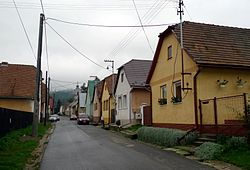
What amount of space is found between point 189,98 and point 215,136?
3515 mm

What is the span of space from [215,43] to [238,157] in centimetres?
890

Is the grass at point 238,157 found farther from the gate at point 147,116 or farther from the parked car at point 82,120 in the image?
the parked car at point 82,120

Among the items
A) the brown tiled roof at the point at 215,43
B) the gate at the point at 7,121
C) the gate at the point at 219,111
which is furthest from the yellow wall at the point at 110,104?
the gate at the point at 219,111

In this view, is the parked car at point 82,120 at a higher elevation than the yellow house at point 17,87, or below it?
below

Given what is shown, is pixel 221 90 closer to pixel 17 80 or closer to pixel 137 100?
pixel 137 100

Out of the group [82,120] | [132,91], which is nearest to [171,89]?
[132,91]

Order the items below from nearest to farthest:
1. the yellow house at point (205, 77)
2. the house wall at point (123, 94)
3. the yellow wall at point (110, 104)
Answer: the yellow house at point (205, 77), the house wall at point (123, 94), the yellow wall at point (110, 104)

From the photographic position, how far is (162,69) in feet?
72.0

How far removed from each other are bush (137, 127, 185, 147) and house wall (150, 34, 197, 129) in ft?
4.31

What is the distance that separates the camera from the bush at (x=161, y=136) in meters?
16.0

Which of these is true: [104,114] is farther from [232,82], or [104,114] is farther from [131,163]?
[131,163]

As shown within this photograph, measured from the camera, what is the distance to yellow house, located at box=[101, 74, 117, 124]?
135 feet

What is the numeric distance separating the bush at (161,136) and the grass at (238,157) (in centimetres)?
394

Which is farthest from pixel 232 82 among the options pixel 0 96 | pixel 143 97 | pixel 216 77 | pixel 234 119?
pixel 0 96
